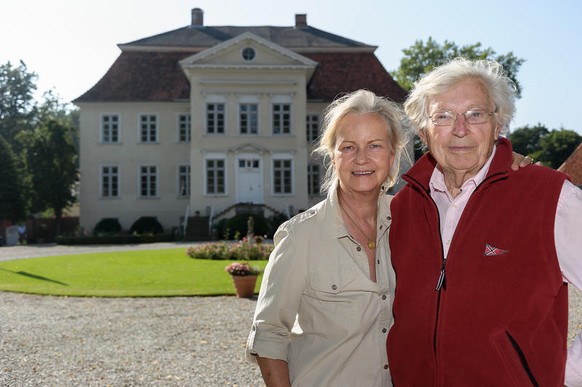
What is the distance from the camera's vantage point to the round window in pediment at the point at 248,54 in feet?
105

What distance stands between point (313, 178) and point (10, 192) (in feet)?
59.0

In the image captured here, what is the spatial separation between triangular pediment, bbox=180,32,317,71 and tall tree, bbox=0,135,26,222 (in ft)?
47.2

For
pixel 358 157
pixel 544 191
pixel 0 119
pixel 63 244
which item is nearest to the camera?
pixel 544 191

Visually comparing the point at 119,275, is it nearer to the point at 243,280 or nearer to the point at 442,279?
the point at 243,280

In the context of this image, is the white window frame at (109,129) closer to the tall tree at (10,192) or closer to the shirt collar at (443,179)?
the tall tree at (10,192)

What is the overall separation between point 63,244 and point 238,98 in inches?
444

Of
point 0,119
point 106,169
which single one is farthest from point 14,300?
point 0,119

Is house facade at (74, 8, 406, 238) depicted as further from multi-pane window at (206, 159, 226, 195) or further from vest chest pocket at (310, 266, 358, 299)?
vest chest pocket at (310, 266, 358, 299)

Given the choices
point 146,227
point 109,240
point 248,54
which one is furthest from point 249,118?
point 109,240

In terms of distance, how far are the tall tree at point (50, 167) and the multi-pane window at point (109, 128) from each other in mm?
3826

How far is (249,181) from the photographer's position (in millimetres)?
32781

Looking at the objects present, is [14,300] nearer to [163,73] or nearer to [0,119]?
[163,73]

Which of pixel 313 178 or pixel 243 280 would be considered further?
pixel 313 178

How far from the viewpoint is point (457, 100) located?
259cm
